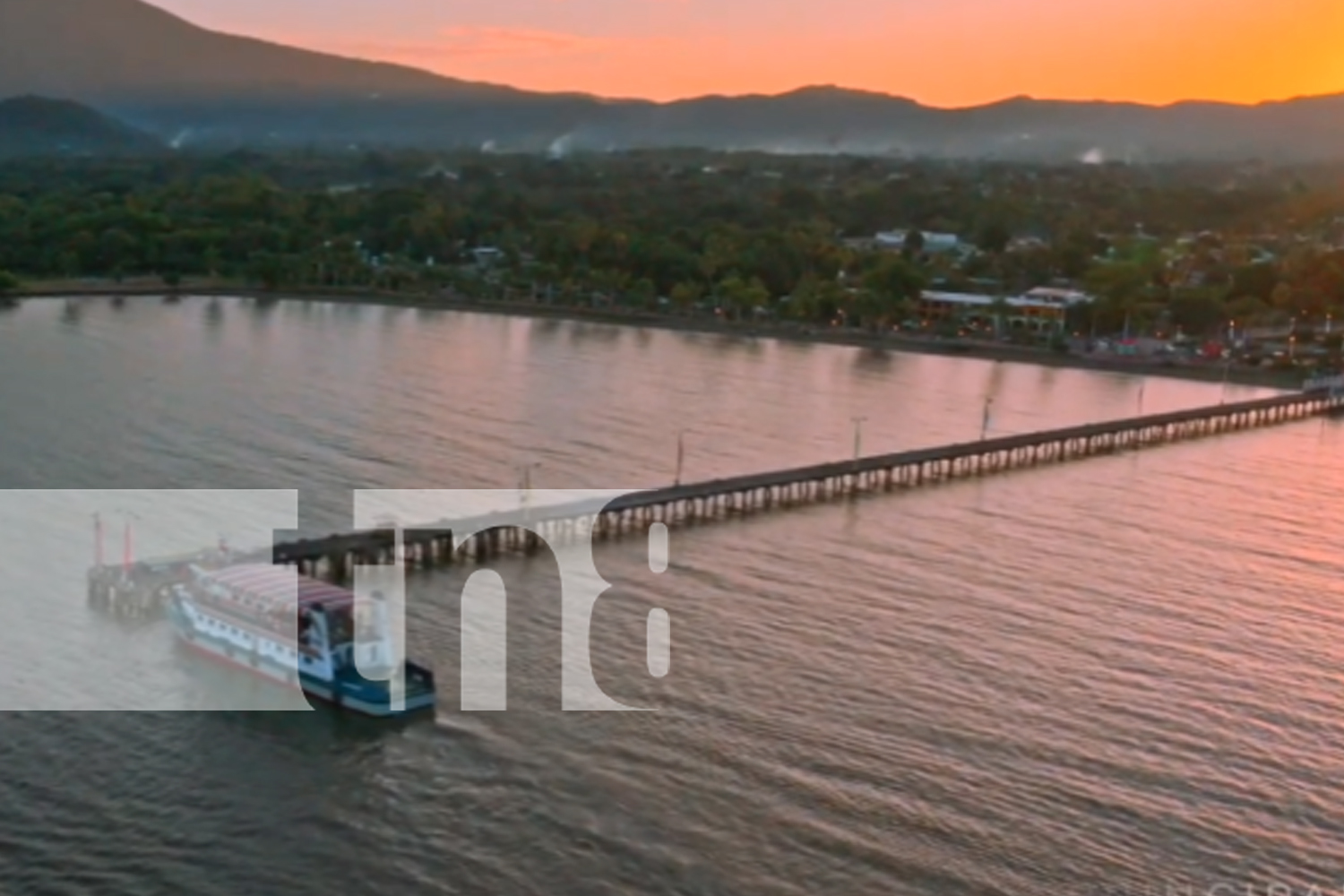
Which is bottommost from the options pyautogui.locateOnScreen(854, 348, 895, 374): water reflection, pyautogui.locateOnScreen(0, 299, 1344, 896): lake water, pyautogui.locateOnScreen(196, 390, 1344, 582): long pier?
pyautogui.locateOnScreen(0, 299, 1344, 896): lake water

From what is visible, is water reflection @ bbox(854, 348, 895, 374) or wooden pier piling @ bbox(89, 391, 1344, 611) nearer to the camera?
wooden pier piling @ bbox(89, 391, 1344, 611)

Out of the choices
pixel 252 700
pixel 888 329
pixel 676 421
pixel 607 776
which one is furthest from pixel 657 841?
pixel 888 329

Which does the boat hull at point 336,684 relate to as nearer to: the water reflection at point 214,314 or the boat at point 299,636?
the boat at point 299,636

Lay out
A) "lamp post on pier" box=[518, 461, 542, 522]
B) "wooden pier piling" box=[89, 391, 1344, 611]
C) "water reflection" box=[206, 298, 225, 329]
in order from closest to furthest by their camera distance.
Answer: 1. "wooden pier piling" box=[89, 391, 1344, 611]
2. "lamp post on pier" box=[518, 461, 542, 522]
3. "water reflection" box=[206, 298, 225, 329]

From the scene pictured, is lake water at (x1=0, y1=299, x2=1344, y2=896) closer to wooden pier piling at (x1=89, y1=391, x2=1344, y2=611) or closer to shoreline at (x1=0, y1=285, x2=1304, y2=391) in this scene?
wooden pier piling at (x1=89, y1=391, x2=1344, y2=611)

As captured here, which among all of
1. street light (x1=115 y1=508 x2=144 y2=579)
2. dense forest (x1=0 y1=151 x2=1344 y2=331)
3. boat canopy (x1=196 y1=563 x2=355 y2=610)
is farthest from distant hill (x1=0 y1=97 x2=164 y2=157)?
boat canopy (x1=196 y1=563 x2=355 y2=610)

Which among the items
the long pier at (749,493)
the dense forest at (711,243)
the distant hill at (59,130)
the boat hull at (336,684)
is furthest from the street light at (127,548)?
the distant hill at (59,130)

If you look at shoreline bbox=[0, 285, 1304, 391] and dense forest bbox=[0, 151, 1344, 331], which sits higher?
dense forest bbox=[0, 151, 1344, 331]
